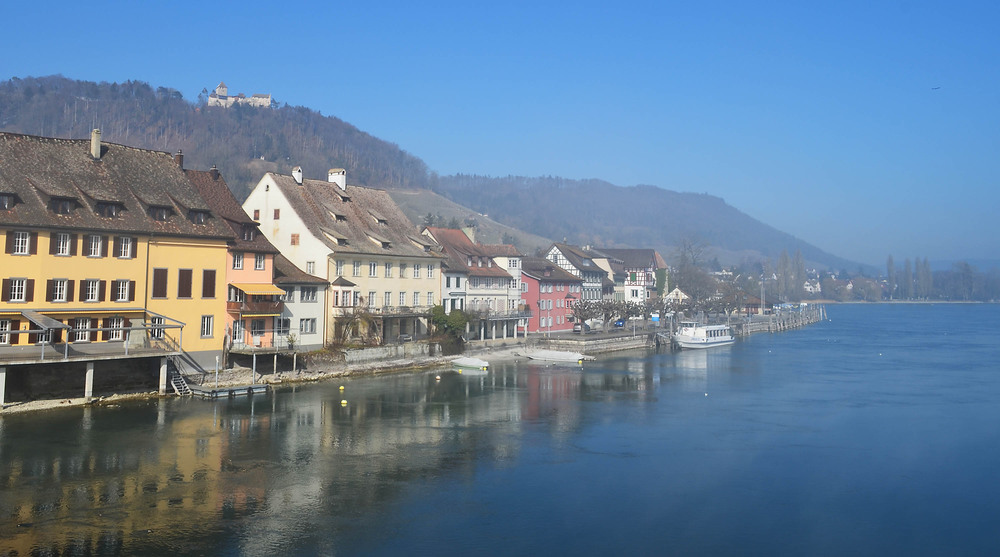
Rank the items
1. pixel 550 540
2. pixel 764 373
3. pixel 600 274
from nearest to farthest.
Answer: pixel 550 540, pixel 764 373, pixel 600 274

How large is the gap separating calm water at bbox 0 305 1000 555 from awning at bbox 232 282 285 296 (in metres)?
6.51

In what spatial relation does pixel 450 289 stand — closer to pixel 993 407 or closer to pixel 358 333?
pixel 358 333

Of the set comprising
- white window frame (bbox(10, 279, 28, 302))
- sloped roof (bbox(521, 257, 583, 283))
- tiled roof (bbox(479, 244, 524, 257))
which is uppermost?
tiled roof (bbox(479, 244, 524, 257))

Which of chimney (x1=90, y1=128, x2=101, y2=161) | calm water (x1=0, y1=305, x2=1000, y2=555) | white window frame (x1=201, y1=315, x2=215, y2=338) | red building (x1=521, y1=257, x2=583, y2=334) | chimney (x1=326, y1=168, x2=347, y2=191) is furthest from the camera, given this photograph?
red building (x1=521, y1=257, x2=583, y2=334)

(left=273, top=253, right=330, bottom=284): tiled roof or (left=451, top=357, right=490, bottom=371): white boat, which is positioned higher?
(left=273, top=253, right=330, bottom=284): tiled roof

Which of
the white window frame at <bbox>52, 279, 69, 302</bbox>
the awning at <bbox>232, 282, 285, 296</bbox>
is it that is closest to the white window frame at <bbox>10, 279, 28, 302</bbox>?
the white window frame at <bbox>52, 279, 69, 302</bbox>

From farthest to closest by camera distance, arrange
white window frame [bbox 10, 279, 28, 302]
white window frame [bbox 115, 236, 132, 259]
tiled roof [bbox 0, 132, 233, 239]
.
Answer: white window frame [bbox 115, 236, 132, 259] → tiled roof [bbox 0, 132, 233, 239] → white window frame [bbox 10, 279, 28, 302]

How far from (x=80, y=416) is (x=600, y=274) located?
247 feet

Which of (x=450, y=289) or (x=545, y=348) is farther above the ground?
(x=450, y=289)

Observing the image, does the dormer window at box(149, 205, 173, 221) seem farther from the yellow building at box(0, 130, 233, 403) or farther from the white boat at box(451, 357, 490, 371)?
the white boat at box(451, 357, 490, 371)

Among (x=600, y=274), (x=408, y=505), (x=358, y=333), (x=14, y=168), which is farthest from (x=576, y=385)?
(x=600, y=274)

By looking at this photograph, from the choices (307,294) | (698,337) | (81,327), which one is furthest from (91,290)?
(698,337)

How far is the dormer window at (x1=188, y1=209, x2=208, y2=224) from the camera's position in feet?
154

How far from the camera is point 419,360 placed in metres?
60.5
